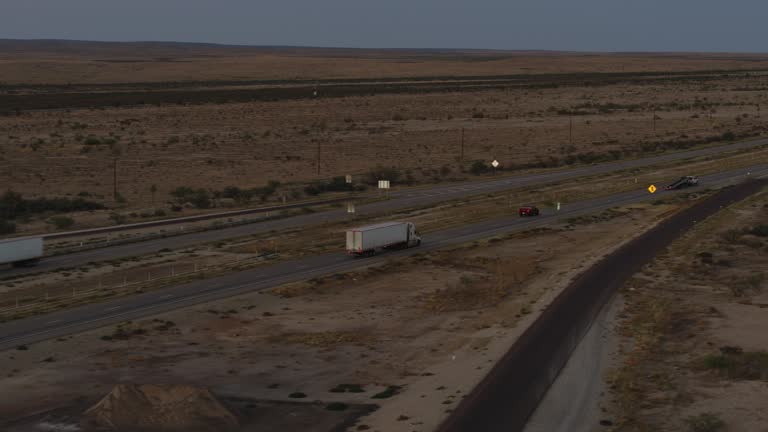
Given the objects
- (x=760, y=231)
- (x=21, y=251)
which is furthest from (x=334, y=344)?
(x=760, y=231)

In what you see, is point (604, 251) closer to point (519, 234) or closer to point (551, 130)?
point (519, 234)

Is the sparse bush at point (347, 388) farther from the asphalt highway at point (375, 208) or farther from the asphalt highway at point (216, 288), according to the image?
the asphalt highway at point (375, 208)

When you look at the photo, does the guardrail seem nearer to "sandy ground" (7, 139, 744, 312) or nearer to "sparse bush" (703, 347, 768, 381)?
"sandy ground" (7, 139, 744, 312)

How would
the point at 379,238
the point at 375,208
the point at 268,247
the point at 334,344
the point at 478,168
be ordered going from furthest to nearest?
the point at 478,168 → the point at 375,208 → the point at 268,247 → the point at 379,238 → the point at 334,344

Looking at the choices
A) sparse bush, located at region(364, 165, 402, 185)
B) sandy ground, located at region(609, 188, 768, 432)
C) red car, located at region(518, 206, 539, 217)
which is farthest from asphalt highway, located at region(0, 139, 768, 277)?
sandy ground, located at region(609, 188, 768, 432)

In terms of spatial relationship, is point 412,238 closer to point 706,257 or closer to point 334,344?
point 706,257

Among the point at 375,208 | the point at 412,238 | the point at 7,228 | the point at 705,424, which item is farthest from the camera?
the point at 375,208
